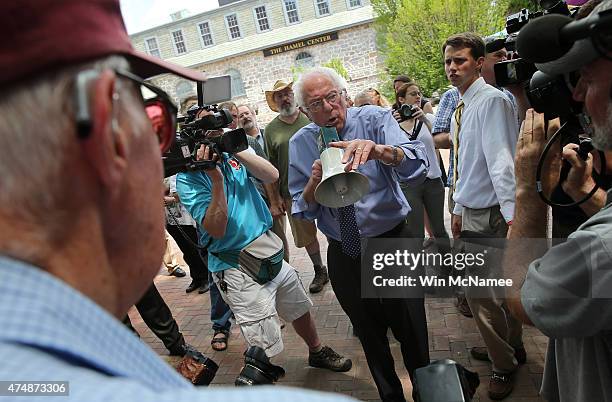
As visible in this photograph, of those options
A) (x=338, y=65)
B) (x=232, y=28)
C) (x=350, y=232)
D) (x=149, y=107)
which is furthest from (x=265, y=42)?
(x=149, y=107)

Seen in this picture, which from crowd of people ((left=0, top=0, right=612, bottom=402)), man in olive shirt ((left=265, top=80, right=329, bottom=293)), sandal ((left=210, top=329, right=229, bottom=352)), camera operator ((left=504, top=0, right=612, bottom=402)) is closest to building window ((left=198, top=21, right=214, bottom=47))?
man in olive shirt ((left=265, top=80, right=329, bottom=293))

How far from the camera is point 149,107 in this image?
812 mm

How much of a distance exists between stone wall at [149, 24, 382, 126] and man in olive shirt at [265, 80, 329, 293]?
25142 millimetres

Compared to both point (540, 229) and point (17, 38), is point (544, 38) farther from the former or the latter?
point (17, 38)

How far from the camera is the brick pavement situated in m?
2.94

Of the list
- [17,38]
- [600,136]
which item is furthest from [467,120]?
[17,38]

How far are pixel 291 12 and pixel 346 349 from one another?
3391 cm

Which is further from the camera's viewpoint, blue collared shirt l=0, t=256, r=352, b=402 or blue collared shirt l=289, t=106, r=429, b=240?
blue collared shirt l=289, t=106, r=429, b=240

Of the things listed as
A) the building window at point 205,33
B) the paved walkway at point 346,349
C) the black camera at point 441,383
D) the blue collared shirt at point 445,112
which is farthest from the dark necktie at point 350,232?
the building window at point 205,33

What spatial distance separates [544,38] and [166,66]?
3.18 ft

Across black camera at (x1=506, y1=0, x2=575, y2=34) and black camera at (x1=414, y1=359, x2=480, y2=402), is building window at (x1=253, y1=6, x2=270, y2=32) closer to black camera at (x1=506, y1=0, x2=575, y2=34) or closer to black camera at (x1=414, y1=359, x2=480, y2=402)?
black camera at (x1=506, y1=0, x2=575, y2=34)

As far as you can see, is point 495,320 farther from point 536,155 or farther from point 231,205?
point 231,205

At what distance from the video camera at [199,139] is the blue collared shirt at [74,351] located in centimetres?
191

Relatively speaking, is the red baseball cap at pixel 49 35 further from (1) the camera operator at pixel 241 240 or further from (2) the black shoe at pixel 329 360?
(2) the black shoe at pixel 329 360
